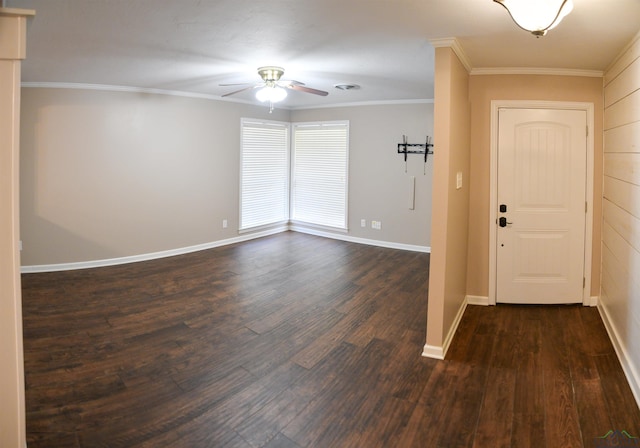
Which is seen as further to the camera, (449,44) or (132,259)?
(132,259)

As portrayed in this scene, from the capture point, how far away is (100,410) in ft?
8.15

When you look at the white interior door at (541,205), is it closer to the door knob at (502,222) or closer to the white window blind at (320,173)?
the door knob at (502,222)

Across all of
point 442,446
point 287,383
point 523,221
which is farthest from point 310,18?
point 523,221

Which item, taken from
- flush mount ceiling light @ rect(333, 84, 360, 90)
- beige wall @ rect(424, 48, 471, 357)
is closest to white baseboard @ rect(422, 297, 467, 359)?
beige wall @ rect(424, 48, 471, 357)

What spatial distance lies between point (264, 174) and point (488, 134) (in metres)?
4.35

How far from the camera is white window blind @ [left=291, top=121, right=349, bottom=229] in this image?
7.44m

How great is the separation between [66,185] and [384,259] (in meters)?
4.34

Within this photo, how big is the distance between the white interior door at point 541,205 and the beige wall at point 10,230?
386 centimetres

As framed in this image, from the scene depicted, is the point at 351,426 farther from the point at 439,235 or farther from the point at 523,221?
the point at 523,221

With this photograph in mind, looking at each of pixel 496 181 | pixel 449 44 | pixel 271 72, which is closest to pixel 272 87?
pixel 271 72

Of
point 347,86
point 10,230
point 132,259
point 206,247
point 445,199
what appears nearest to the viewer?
point 10,230

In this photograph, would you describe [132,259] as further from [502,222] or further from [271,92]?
Answer: [502,222]

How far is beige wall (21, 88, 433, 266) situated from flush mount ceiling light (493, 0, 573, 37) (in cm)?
453

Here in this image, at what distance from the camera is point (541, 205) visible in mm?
4168
